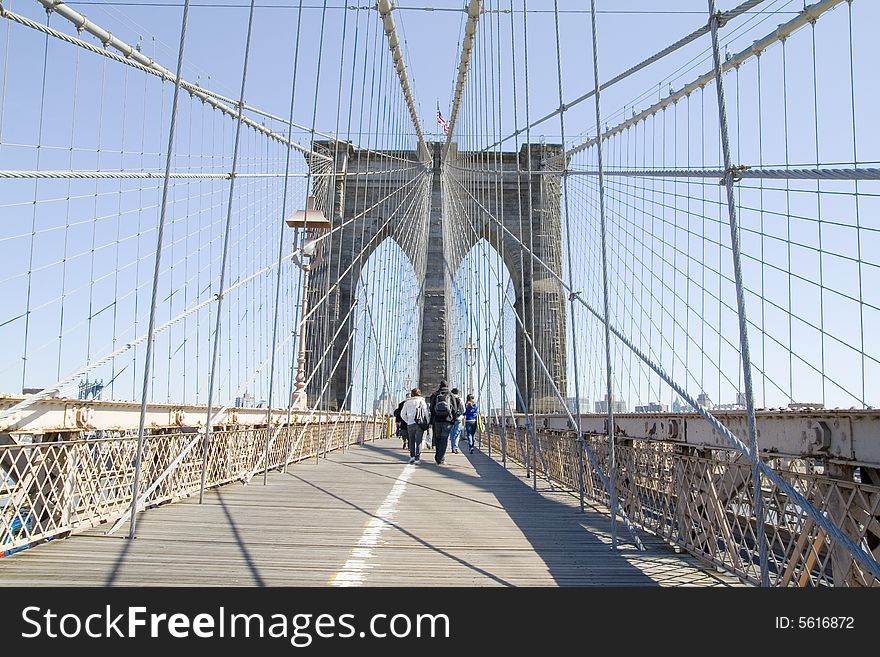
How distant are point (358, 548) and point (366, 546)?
2.1 inches

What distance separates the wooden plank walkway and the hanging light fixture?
609cm

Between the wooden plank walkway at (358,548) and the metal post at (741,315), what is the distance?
34 centimetres

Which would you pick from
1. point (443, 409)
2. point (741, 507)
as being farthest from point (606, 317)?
point (443, 409)

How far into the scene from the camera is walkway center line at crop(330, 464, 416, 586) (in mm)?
2434

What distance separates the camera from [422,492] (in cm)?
525

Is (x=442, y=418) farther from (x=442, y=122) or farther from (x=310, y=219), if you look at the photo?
(x=442, y=122)

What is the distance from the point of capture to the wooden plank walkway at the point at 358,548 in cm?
246

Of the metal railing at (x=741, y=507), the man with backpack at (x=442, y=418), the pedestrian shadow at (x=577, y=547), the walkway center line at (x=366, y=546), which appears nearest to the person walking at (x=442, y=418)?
the man with backpack at (x=442, y=418)

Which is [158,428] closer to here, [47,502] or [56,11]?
[47,502]

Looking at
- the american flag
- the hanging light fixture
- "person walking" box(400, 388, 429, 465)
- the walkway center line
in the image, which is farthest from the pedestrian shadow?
the american flag

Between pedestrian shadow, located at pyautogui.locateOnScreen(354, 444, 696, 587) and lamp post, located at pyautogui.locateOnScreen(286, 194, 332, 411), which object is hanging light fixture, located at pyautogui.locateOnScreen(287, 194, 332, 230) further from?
pedestrian shadow, located at pyautogui.locateOnScreen(354, 444, 696, 587)

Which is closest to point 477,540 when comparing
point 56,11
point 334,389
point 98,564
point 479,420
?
point 98,564

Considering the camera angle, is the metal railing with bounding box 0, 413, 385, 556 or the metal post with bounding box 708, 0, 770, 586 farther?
the metal railing with bounding box 0, 413, 385, 556
